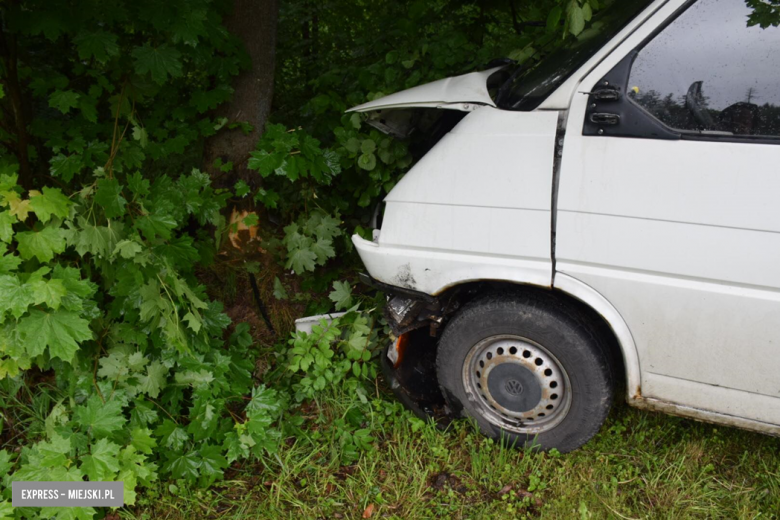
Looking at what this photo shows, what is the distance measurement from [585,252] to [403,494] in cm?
141

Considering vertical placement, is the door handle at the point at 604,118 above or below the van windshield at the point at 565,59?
below

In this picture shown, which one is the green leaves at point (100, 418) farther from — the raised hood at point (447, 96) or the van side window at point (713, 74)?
the van side window at point (713, 74)

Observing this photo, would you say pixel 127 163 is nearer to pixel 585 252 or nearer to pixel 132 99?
pixel 132 99

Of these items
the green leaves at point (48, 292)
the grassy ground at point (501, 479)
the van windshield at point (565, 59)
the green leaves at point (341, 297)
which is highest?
the van windshield at point (565, 59)

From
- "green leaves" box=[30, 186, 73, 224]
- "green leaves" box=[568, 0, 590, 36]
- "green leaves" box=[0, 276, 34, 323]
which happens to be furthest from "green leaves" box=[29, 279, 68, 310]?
"green leaves" box=[568, 0, 590, 36]

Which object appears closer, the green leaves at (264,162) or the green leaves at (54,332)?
the green leaves at (54,332)

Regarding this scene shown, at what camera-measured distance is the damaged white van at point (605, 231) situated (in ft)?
7.20

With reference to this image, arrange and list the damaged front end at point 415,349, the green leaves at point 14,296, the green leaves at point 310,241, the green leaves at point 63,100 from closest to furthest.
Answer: the green leaves at point 14,296 < the damaged front end at point 415,349 < the green leaves at point 63,100 < the green leaves at point 310,241

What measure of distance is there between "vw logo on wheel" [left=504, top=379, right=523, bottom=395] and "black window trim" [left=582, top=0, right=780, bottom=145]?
3.99 ft

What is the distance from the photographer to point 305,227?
3881mm

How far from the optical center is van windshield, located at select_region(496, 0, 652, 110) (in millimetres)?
2443

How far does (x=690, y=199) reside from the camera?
2.23 meters

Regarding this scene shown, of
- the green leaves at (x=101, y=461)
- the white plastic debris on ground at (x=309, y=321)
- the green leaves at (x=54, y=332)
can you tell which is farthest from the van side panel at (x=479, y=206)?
the green leaves at (x=101, y=461)

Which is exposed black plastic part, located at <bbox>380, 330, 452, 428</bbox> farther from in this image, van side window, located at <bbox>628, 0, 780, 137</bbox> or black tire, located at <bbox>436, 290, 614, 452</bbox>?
van side window, located at <bbox>628, 0, 780, 137</bbox>
